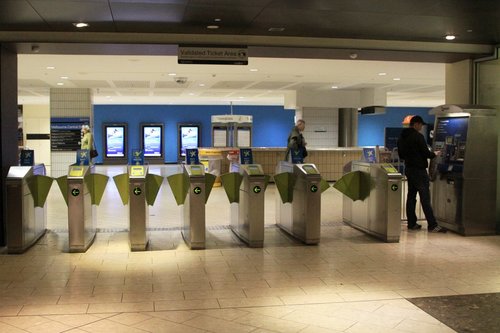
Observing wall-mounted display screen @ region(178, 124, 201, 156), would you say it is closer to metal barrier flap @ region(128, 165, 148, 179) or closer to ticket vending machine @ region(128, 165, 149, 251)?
metal barrier flap @ region(128, 165, 148, 179)

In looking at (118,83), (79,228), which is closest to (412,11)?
(79,228)

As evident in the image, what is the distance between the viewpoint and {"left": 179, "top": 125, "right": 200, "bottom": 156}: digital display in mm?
24094

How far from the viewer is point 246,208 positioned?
6.78 meters

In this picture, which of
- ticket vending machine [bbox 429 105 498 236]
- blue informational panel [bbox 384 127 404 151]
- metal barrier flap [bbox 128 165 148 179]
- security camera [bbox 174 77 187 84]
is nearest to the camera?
metal barrier flap [bbox 128 165 148 179]

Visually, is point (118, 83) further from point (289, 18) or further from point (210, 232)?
point (289, 18)

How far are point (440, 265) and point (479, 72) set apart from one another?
3.24 metres

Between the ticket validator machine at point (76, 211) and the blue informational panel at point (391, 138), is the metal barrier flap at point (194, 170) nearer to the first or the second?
the ticket validator machine at point (76, 211)

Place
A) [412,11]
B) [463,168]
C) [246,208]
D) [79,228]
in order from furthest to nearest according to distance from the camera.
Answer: [463,168]
[246,208]
[79,228]
[412,11]

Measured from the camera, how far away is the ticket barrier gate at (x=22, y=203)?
619cm

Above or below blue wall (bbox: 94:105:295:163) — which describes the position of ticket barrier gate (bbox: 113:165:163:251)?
below

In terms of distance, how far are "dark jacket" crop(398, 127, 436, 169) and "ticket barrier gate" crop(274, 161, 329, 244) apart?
1200 mm

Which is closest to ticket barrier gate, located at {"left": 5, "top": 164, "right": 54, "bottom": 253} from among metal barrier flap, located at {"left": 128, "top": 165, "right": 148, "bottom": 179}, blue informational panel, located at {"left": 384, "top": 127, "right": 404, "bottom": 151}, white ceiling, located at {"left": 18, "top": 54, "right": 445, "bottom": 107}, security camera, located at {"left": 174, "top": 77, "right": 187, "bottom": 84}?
metal barrier flap, located at {"left": 128, "top": 165, "right": 148, "bottom": 179}

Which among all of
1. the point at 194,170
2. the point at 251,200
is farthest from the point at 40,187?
the point at 251,200

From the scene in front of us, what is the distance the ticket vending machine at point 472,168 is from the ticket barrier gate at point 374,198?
105 centimetres
